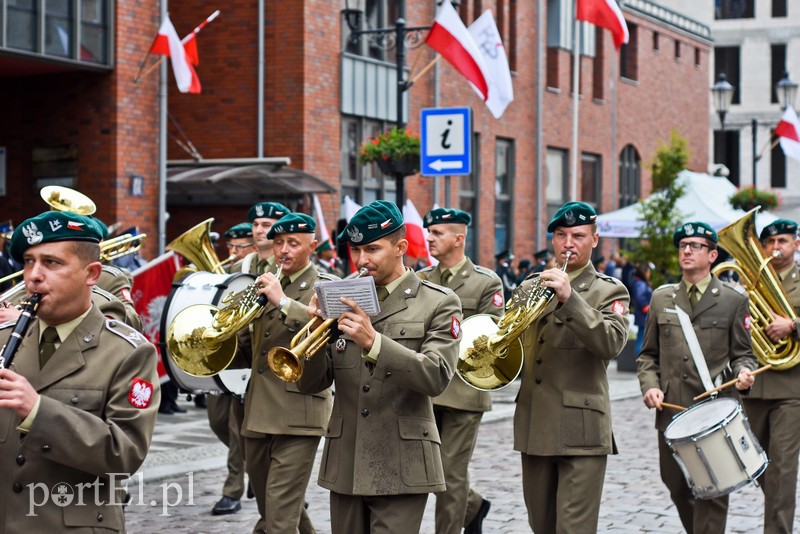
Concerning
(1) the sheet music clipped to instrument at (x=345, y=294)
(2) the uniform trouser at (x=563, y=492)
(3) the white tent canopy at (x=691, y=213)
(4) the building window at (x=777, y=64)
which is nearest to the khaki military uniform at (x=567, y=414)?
(2) the uniform trouser at (x=563, y=492)

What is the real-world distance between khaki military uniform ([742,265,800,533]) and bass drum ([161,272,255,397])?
3.48 m

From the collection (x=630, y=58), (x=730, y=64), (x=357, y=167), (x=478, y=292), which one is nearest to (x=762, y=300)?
(x=478, y=292)

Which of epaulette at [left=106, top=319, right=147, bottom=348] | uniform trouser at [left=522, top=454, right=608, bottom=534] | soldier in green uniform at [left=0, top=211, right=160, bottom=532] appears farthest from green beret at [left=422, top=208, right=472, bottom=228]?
soldier in green uniform at [left=0, top=211, right=160, bottom=532]

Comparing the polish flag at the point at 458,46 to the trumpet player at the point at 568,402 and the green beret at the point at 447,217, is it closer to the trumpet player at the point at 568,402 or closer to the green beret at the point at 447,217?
the green beret at the point at 447,217

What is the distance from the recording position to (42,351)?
4512 millimetres

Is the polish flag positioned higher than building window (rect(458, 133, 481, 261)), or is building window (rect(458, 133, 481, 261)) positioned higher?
the polish flag

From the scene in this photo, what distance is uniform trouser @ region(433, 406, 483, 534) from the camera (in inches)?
334

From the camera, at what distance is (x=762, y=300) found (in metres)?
8.70

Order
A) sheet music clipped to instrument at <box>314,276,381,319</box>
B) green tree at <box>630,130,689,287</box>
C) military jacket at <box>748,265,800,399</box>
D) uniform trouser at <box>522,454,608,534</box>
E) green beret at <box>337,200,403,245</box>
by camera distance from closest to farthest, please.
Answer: sheet music clipped to instrument at <box>314,276,381,319</box>
green beret at <box>337,200,403,245</box>
uniform trouser at <box>522,454,608,534</box>
military jacket at <box>748,265,800,399</box>
green tree at <box>630,130,689,287</box>

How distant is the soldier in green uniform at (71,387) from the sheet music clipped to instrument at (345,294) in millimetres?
1000

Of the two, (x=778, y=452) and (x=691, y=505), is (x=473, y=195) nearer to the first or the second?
(x=778, y=452)

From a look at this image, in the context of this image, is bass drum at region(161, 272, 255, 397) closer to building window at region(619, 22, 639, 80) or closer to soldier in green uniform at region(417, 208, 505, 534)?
soldier in green uniform at region(417, 208, 505, 534)

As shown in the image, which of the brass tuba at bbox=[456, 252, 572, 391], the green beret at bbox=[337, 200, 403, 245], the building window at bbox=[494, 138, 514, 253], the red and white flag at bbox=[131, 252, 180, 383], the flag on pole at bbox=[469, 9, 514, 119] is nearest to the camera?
the green beret at bbox=[337, 200, 403, 245]

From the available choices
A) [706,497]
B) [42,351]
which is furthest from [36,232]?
[706,497]
